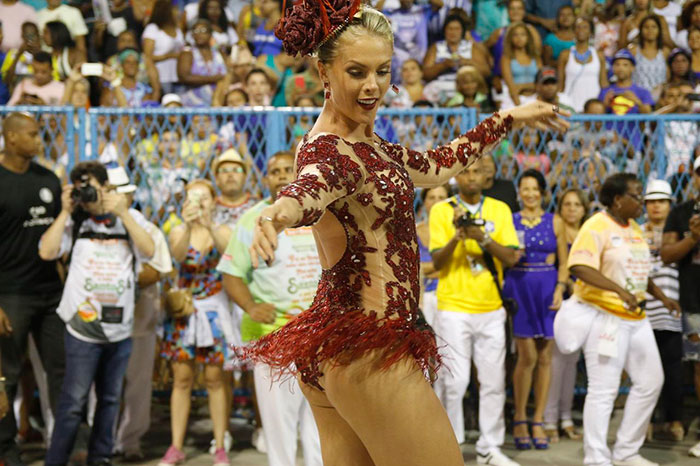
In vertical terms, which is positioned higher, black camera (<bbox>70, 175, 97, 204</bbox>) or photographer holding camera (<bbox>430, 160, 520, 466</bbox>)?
black camera (<bbox>70, 175, 97, 204</bbox>)

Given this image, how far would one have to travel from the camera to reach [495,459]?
5.54 m

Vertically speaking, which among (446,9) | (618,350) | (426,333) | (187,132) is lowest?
(618,350)

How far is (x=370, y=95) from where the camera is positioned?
7.75 feet

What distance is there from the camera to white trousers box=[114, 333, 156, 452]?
229 inches

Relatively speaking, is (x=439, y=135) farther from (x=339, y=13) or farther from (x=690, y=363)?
(x=339, y=13)

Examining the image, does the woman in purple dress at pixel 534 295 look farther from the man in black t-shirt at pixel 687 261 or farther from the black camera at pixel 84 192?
the black camera at pixel 84 192

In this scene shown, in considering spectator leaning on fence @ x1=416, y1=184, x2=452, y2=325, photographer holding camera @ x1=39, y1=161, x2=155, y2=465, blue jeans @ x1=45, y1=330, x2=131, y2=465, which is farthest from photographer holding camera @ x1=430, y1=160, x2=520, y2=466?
blue jeans @ x1=45, y1=330, x2=131, y2=465

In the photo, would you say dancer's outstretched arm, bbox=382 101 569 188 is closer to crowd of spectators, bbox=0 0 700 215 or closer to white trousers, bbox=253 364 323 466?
white trousers, bbox=253 364 323 466

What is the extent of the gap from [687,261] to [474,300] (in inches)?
54.4

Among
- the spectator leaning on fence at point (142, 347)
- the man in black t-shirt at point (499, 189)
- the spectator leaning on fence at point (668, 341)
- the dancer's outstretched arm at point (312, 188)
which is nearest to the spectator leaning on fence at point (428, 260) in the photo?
the man in black t-shirt at point (499, 189)

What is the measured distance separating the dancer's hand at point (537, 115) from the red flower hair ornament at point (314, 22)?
27.9 inches

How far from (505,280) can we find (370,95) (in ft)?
13.0

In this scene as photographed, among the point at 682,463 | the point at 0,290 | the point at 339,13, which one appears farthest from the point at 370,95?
the point at 682,463

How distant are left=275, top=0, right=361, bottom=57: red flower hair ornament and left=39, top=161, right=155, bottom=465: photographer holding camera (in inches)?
121
